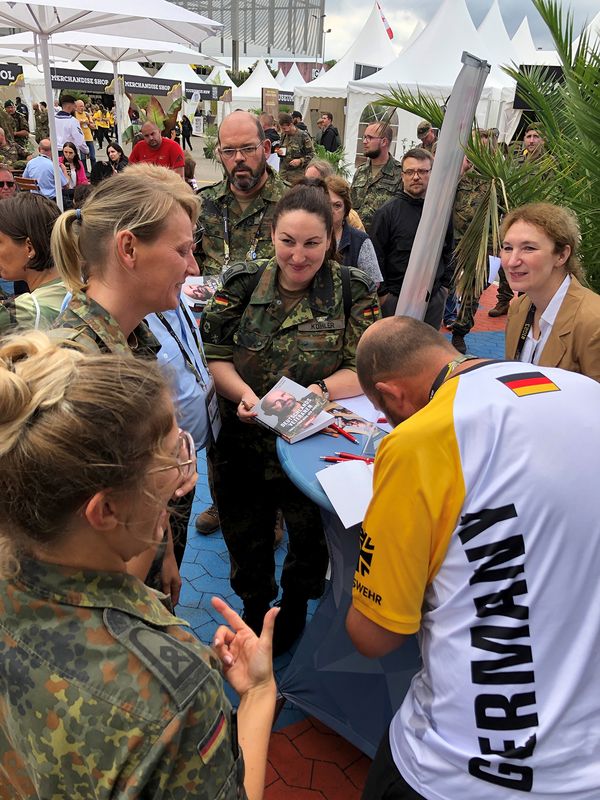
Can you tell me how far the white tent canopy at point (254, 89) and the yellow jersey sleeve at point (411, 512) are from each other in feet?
99.2

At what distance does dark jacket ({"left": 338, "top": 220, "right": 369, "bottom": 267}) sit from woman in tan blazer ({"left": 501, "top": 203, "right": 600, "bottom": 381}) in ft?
4.35

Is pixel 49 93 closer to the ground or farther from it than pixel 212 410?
farther from it

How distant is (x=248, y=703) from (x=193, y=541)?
2646 millimetres

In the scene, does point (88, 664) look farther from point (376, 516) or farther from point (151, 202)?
point (151, 202)

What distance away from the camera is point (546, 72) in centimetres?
398

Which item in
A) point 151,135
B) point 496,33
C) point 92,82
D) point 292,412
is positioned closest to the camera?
point 292,412

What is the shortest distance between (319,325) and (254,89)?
2992 centimetres

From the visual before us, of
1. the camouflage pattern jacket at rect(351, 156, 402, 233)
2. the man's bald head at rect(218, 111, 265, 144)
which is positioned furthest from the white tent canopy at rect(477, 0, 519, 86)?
the man's bald head at rect(218, 111, 265, 144)

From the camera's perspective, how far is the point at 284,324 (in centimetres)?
242

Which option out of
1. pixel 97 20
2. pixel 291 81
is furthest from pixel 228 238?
pixel 291 81

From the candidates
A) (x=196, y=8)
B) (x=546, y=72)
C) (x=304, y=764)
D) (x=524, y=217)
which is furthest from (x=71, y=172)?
(x=196, y=8)

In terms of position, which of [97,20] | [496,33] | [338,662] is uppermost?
[496,33]

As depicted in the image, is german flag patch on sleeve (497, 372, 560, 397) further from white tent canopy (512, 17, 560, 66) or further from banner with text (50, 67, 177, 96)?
white tent canopy (512, 17, 560, 66)

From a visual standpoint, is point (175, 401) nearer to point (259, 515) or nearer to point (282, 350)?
point (282, 350)
